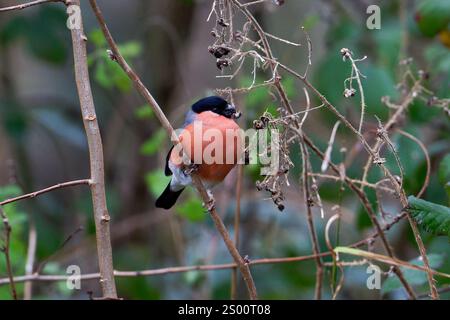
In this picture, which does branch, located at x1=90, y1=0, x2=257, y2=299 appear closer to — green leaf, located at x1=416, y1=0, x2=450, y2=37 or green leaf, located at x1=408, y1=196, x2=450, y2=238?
green leaf, located at x1=408, y1=196, x2=450, y2=238

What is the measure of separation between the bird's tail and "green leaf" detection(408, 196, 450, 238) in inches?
62.5

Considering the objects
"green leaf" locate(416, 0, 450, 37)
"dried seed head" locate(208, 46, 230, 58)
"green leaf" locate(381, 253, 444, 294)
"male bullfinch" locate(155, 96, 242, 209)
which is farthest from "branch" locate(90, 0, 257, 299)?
"green leaf" locate(416, 0, 450, 37)

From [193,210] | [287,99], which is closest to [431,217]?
[287,99]

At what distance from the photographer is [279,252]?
4.77 m

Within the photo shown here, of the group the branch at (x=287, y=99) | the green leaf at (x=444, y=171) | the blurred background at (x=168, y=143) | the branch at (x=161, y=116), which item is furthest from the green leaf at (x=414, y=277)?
the branch at (x=161, y=116)

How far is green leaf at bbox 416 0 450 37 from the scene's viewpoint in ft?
10.1

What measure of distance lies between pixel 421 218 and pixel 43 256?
2.87 meters

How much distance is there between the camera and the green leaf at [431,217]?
2049 millimetres

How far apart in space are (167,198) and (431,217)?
1663 mm

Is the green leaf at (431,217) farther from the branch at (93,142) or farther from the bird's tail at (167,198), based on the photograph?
the bird's tail at (167,198)

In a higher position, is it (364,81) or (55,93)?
(55,93)

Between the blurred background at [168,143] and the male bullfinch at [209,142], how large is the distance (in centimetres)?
50
